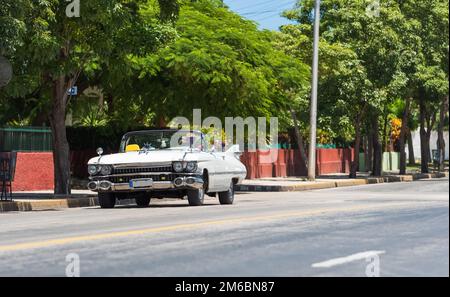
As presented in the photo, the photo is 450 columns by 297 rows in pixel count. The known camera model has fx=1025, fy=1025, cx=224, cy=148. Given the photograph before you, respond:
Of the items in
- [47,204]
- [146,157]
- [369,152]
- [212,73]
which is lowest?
[47,204]

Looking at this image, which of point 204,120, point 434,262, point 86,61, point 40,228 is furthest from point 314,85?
point 434,262

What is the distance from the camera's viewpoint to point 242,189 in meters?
36.3

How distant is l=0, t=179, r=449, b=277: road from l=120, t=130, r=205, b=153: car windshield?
5.73 metres

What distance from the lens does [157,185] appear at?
2100 cm

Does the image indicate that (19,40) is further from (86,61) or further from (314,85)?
(314,85)

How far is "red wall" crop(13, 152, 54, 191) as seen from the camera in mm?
31031

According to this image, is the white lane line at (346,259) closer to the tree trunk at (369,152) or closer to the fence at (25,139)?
the fence at (25,139)

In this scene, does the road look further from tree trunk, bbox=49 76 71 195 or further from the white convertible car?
tree trunk, bbox=49 76 71 195

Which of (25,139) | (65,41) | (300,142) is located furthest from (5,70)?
(300,142)

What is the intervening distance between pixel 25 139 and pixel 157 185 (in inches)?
463

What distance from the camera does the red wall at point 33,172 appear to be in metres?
31.0

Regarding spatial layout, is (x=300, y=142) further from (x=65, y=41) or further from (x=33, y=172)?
(x=65, y=41)

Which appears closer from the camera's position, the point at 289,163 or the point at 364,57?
the point at 364,57

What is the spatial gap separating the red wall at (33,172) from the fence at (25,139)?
0.26m
